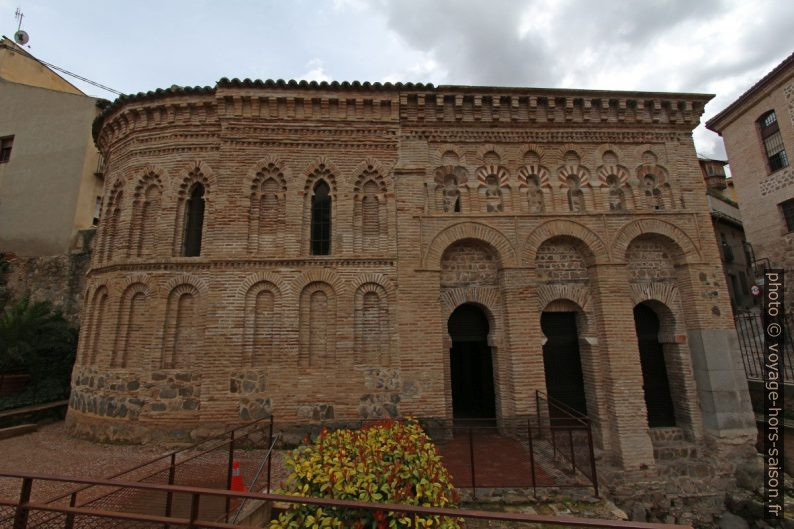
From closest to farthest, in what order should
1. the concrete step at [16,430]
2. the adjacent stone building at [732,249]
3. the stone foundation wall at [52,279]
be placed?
the concrete step at [16,430], the stone foundation wall at [52,279], the adjacent stone building at [732,249]

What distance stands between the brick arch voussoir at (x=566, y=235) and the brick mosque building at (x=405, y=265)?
52mm

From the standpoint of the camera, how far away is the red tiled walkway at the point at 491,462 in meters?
6.27

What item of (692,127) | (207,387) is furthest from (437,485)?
(692,127)

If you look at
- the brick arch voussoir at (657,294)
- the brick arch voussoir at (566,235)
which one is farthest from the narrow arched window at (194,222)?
the brick arch voussoir at (657,294)

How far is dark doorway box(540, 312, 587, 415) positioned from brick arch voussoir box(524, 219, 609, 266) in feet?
5.31

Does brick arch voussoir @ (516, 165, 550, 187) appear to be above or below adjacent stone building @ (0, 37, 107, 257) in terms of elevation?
below

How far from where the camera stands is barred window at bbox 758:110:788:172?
14961mm

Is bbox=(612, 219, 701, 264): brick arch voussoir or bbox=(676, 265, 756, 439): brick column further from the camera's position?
bbox=(612, 219, 701, 264): brick arch voussoir

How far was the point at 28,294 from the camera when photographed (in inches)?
549

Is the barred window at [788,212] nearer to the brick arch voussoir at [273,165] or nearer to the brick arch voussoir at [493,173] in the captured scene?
the brick arch voussoir at [493,173]

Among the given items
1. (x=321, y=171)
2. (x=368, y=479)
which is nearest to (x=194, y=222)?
(x=321, y=171)

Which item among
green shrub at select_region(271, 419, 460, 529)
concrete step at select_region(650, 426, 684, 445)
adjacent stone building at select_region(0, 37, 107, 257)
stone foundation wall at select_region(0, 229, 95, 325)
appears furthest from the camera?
adjacent stone building at select_region(0, 37, 107, 257)

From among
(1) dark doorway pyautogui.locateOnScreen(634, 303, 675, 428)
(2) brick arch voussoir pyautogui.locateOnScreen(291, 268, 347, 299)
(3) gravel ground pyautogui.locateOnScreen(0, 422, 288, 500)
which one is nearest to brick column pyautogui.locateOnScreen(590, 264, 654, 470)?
(1) dark doorway pyautogui.locateOnScreen(634, 303, 675, 428)

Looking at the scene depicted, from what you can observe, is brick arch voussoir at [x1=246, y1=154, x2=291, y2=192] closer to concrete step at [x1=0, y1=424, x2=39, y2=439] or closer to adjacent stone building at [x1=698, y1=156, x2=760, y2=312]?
concrete step at [x1=0, y1=424, x2=39, y2=439]
